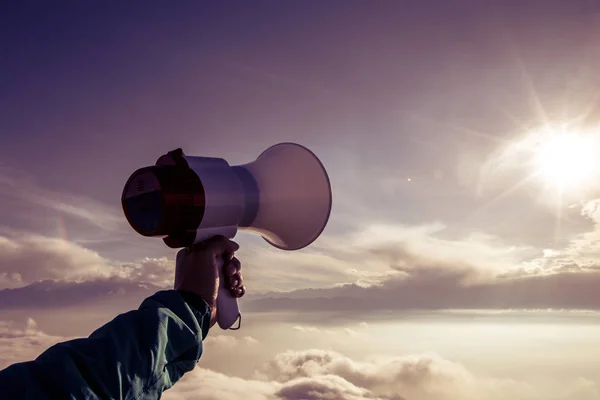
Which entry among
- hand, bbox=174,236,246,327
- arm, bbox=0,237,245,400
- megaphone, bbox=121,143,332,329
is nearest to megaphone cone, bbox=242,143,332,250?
megaphone, bbox=121,143,332,329

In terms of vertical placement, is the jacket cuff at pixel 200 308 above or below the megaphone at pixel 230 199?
below

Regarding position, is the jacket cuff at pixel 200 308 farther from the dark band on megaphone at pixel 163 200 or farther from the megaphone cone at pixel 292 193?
the megaphone cone at pixel 292 193

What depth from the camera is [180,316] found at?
256 centimetres

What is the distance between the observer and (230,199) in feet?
11.6

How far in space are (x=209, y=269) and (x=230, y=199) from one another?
2.05 feet

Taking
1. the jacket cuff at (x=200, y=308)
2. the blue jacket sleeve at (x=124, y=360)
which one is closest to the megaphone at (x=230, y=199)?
the jacket cuff at (x=200, y=308)

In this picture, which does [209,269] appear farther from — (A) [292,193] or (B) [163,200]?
(A) [292,193]

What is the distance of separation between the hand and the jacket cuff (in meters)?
0.08

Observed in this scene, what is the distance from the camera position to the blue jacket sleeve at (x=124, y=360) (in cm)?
192

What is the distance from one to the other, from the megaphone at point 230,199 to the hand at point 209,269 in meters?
0.07

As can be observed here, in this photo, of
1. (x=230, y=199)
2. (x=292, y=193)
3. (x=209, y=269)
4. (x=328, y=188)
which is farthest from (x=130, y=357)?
(x=328, y=188)

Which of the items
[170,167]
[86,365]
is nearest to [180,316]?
[86,365]

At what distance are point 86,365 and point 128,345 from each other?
0.20 m

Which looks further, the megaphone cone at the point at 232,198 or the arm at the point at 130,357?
the megaphone cone at the point at 232,198
